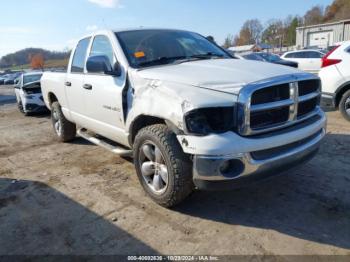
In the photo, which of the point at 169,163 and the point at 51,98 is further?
the point at 51,98

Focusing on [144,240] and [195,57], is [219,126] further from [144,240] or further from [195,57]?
[195,57]

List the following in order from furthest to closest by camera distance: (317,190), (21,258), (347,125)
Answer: (347,125), (317,190), (21,258)

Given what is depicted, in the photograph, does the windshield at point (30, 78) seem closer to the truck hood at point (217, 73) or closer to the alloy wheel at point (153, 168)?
the truck hood at point (217, 73)

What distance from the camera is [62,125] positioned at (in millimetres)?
6305

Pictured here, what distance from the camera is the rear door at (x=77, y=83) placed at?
4922mm

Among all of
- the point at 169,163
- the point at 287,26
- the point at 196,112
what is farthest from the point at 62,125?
the point at 287,26

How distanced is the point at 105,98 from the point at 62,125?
8.21ft

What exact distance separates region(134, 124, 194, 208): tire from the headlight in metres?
0.31

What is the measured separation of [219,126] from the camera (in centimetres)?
291

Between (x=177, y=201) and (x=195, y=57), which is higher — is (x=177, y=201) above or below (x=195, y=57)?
below

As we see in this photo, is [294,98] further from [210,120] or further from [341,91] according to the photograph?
[341,91]

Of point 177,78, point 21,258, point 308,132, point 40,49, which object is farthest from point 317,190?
point 40,49

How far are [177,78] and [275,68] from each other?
104 cm

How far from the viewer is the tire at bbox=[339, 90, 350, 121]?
6.64 metres
